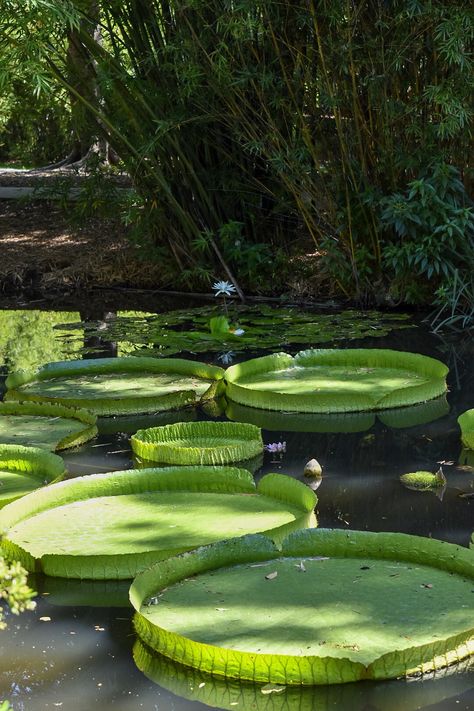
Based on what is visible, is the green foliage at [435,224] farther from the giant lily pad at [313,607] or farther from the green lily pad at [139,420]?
the giant lily pad at [313,607]

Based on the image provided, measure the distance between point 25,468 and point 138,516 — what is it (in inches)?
25.5

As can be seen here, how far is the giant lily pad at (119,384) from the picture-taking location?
4590mm

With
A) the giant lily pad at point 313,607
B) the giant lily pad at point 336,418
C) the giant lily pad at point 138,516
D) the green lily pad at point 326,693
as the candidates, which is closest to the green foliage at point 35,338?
the giant lily pad at point 336,418

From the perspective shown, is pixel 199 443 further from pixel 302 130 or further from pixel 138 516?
pixel 302 130

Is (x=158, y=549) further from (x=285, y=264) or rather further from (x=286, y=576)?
(x=285, y=264)

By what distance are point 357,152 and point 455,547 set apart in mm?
4747

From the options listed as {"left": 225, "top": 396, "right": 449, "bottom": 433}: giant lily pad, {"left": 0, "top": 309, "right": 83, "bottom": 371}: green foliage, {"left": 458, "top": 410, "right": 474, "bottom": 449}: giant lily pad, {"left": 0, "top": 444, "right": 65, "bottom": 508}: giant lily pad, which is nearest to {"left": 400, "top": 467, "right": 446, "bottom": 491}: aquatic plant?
{"left": 458, "top": 410, "right": 474, "bottom": 449}: giant lily pad

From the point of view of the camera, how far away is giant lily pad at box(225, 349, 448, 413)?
14.9 feet

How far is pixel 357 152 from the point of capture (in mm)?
7070

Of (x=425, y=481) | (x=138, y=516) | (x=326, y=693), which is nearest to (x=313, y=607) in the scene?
(x=326, y=693)

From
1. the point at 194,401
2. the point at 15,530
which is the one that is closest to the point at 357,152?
the point at 194,401

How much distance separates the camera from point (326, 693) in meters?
2.23

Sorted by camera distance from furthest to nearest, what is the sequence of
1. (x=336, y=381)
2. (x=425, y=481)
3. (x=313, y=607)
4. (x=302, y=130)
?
1. (x=302, y=130)
2. (x=336, y=381)
3. (x=425, y=481)
4. (x=313, y=607)

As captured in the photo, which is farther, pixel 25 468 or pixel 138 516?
pixel 25 468
